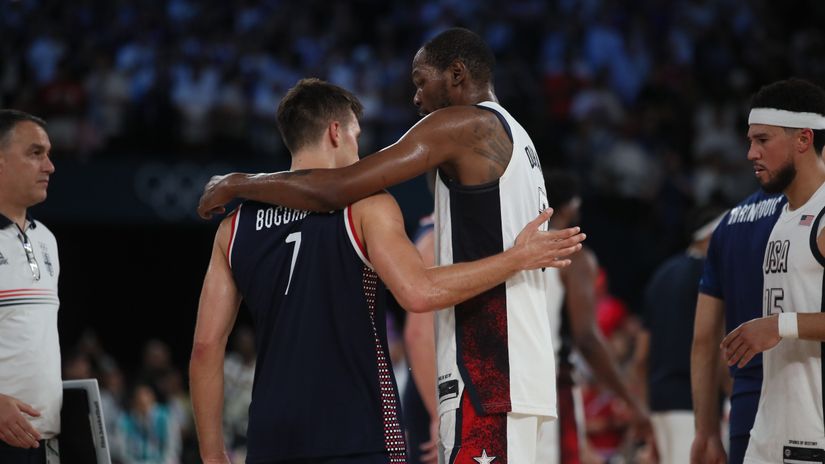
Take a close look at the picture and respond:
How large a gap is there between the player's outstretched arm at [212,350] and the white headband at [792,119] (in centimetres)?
261

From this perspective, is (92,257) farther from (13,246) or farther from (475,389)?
(475,389)

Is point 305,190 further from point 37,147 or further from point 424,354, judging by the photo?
point 424,354

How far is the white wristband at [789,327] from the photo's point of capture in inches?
197

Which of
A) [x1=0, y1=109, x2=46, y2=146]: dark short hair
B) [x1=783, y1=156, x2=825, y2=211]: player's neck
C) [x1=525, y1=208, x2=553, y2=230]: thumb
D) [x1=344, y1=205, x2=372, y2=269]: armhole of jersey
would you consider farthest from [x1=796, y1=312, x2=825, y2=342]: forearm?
[x1=0, y1=109, x2=46, y2=146]: dark short hair

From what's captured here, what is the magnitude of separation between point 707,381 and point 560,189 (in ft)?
6.61

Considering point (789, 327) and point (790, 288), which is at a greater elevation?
point (790, 288)

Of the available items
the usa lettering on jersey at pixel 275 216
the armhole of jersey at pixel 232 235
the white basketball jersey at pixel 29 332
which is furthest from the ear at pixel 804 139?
the white basketball jersey at pixel 29 332

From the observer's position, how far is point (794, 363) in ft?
17.3

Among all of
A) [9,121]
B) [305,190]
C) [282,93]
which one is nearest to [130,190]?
[282,93]

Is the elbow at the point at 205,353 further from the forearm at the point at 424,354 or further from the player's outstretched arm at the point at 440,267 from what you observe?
the forearm at the point at 424,354

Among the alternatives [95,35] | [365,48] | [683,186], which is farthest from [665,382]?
[95,35]

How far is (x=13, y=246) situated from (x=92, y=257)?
11.9 m

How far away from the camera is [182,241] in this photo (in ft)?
57.1

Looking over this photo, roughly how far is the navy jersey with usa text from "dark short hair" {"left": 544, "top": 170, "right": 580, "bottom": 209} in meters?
1.71
